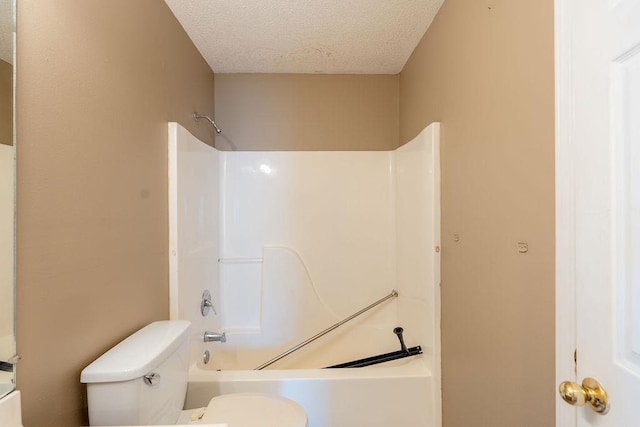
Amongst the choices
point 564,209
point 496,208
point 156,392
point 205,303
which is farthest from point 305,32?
point 156,392

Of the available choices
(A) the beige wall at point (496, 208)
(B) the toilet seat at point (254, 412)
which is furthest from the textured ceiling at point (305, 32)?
(B) the toilet seat at point (254, 412)

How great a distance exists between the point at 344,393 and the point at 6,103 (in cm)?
161

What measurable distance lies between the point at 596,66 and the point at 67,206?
135cm

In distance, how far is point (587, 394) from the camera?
667mm

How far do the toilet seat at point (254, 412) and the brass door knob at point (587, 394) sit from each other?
31.9 inches

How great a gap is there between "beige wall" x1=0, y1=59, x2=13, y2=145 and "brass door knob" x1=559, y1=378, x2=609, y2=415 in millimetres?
1384

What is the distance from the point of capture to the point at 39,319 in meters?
0.77

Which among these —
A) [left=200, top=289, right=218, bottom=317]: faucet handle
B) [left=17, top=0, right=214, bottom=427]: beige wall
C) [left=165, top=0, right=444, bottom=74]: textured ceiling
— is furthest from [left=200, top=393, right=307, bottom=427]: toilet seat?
[left=165, top=0, right=444, bottom=74]: textured ceiling

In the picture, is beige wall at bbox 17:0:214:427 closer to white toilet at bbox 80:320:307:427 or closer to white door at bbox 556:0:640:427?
white toilet at bbox 80:320:307:427

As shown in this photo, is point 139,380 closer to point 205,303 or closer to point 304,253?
point 205,303

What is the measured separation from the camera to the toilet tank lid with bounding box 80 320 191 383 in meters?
0.87

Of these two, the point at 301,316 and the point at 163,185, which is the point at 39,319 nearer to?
the point at 163,185

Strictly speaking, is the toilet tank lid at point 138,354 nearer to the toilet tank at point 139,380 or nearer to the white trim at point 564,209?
the toilet tank at point 139,380

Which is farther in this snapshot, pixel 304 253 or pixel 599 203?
pixel 304 253
